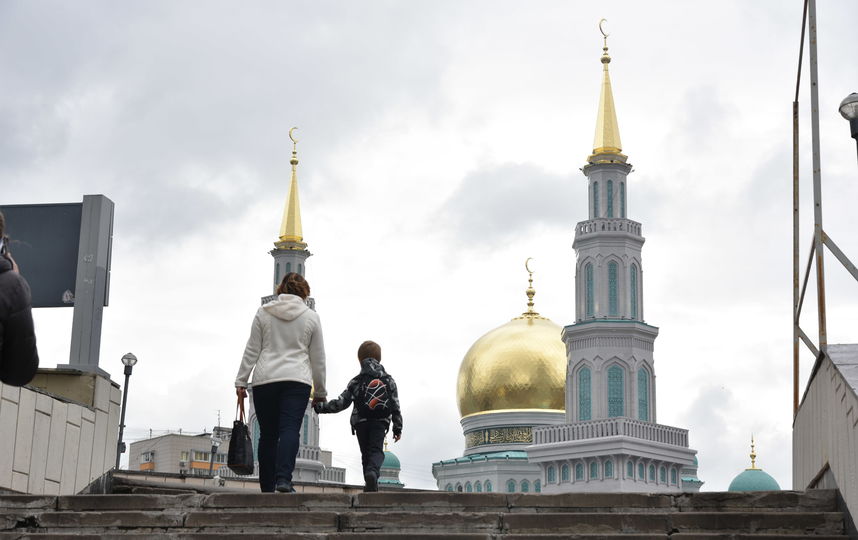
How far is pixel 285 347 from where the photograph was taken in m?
8.90

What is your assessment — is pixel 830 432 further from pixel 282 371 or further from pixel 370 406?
pixel 282 371

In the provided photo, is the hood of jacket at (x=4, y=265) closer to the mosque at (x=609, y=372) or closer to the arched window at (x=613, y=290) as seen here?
the mosque at (x=609, y=372)

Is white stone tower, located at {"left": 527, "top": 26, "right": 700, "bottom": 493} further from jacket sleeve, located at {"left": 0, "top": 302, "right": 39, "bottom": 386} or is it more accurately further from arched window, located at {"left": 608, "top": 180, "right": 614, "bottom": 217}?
jacket sleeve, located at {"left": 0, "top": 302, "right": 39, "bottom": 386}

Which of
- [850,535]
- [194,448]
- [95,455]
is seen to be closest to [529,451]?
[194,448]

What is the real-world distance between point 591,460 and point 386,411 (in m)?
47.1

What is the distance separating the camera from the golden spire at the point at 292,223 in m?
67.8

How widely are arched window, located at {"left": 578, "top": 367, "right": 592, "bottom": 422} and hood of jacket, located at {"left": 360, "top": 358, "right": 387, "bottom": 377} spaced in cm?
4704

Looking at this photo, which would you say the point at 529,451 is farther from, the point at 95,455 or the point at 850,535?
the point at 850,535

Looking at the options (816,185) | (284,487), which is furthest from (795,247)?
(284,487)

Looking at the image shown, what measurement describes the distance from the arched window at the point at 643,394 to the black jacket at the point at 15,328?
5198cm

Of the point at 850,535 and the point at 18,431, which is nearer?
the point at 850,535

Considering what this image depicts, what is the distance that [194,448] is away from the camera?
87938mm

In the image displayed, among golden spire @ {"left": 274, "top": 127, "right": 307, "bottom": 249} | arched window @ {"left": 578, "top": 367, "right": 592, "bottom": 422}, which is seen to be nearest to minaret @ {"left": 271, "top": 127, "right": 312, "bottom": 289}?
golden spire @ {"left": 274, "top": 127, "right": 307, "bottom": 249}

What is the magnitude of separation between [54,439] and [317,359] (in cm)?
218
